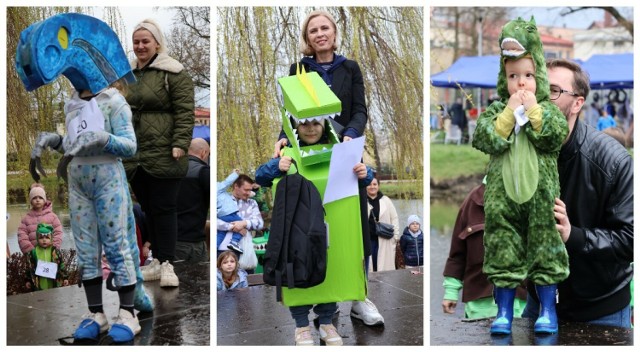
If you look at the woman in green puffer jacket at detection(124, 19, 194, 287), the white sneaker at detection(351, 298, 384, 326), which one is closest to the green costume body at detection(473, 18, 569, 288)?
the white sneaker at detection(351, 298, 384, 326)

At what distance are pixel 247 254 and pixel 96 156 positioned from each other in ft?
7.38

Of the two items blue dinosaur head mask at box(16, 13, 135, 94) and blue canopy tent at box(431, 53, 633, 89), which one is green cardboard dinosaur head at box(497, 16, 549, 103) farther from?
blue canopy tent at box(431, 53, 633, 89)

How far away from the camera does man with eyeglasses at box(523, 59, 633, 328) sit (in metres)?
5.67

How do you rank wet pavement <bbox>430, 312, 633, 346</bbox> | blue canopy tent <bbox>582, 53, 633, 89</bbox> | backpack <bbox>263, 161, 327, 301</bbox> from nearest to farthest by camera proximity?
wet pavement <bbox>430, 312, 633, 346</bbox> → backpack <bbox>263, 161, 327, 301</bbox> → blue canopy tent <bbox>582, 53, 633, 89</bbox>

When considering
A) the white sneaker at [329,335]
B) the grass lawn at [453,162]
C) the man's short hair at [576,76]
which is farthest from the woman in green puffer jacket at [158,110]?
the grass lawn at [453,162]

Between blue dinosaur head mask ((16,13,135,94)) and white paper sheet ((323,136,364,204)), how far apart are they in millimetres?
1296

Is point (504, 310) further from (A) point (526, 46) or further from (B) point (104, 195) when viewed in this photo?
(B) point (104, 195)

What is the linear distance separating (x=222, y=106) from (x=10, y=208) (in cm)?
177

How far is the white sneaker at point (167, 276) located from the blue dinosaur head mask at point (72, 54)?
172 centimetres

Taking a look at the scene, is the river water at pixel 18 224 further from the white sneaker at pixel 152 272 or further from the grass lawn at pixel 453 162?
the grass lawn at pixel 453 162

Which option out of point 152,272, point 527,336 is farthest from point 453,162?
point 527,336

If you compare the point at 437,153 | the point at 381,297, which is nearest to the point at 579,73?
the point at 381,297

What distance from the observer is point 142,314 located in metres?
6.62

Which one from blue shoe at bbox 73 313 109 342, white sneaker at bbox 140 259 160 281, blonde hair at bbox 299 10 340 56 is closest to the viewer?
blue shoe at bbox 73 313 109 342
